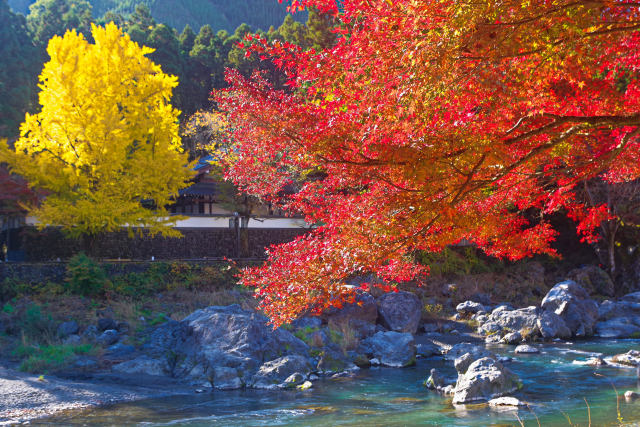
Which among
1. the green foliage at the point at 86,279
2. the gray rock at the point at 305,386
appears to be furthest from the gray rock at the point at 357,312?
the green foliage at the point at 86,279

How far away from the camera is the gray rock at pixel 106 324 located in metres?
17.8

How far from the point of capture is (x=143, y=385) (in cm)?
1333

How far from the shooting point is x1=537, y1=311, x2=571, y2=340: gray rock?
19172 mm

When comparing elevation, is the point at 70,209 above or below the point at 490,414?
above

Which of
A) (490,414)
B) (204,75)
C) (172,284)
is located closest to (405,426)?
(490,414)

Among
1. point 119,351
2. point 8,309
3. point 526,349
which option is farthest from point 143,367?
point 526,349

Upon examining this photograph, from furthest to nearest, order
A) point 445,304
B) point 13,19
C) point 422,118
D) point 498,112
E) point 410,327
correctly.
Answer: point 13,19, point 445,304, point 410,327, point 498,112, point 422,118

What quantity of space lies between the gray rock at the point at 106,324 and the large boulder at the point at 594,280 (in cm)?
2049

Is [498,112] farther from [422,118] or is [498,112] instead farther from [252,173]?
[252,173]

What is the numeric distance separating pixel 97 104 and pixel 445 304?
15.8 metres

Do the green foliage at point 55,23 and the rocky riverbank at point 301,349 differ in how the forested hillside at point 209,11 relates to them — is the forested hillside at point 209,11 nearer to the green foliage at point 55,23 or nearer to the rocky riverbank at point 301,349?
the green foliage at point 55,23

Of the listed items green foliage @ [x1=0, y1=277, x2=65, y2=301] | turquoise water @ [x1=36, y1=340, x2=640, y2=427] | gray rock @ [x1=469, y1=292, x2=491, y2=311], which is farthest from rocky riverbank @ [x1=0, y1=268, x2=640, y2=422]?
green foliage @ [x1=0, y1=277, x2=65, y2=301]

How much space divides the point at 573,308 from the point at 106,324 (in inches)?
623

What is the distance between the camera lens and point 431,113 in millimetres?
6051
